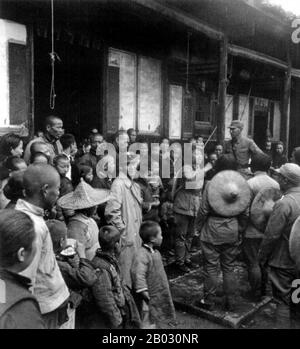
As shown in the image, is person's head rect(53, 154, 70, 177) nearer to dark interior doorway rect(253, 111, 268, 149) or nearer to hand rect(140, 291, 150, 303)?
hand rect(140, 291, 150, 303)

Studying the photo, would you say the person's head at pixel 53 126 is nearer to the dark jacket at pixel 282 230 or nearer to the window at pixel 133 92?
the window at pixel 133 92

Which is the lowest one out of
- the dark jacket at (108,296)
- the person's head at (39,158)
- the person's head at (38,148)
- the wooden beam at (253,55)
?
the dark jacket at (108,296)

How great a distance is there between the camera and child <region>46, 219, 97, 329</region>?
2.53 metres

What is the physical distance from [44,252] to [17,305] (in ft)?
2.14

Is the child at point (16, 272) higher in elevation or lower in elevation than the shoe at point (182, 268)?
higher

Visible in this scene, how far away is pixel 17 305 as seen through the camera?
1.57 m

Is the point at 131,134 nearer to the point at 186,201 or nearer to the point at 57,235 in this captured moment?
the point at 186,201

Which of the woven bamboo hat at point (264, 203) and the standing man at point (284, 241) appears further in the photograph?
the woven bamboo hat at point (264, 203)

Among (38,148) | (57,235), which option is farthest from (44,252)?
(38,148)

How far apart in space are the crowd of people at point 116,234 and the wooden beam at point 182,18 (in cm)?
201

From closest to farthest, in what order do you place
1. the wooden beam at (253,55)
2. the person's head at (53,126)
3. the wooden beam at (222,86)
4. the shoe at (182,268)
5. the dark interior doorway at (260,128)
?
the person's head at (53,126)
the shoe at (182,268)
the wooden beam at (222,86)
the wooden beam at (253,55)
the dark interior doorway at (260,128)

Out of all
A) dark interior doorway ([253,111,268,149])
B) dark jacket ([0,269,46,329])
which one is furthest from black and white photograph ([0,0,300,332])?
dark interior doorway ([253,111,268,149])

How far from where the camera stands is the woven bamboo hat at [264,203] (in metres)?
4.31

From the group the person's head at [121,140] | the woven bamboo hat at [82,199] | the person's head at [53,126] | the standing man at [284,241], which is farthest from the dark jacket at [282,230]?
the person's head at [53,126]
